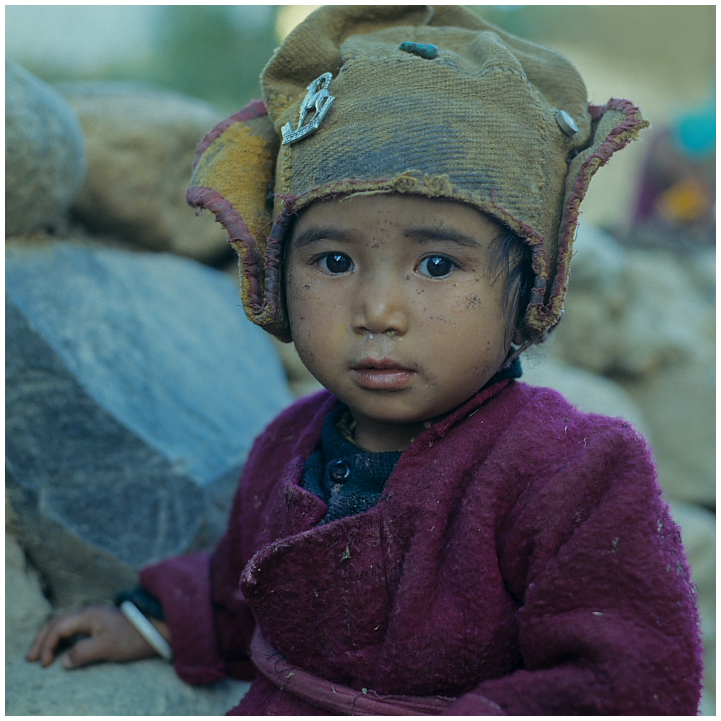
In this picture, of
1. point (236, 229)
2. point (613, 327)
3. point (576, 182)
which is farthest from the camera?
point (613, 327)

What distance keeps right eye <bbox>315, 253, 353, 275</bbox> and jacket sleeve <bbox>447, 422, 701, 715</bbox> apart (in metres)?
0.49

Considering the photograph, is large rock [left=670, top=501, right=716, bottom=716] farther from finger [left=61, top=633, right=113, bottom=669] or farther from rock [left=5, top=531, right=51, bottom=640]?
rock [left=5, top=531, right=51, bottom=640]

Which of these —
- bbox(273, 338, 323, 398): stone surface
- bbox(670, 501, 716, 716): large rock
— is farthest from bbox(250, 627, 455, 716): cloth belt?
bbox(670, 501, 716, 716): large rock

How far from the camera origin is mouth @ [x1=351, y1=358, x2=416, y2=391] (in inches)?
51.9

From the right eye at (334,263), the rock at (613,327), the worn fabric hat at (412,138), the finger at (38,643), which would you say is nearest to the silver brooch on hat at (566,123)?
the worn fabric hat at (412,138)

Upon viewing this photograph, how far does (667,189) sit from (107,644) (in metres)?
6.03

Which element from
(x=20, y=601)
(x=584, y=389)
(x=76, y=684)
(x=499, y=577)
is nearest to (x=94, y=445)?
(x=20, y=601)

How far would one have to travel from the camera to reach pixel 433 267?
4.30ft

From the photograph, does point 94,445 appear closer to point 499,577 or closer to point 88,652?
point 88,652

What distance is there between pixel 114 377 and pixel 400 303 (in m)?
1.12

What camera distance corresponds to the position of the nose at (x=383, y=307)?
128 centimetres

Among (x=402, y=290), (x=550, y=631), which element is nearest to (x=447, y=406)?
(x=402, y=290)

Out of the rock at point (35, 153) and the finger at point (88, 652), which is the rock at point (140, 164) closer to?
the rock at point (35, 153)

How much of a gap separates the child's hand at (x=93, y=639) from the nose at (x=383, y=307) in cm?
103
